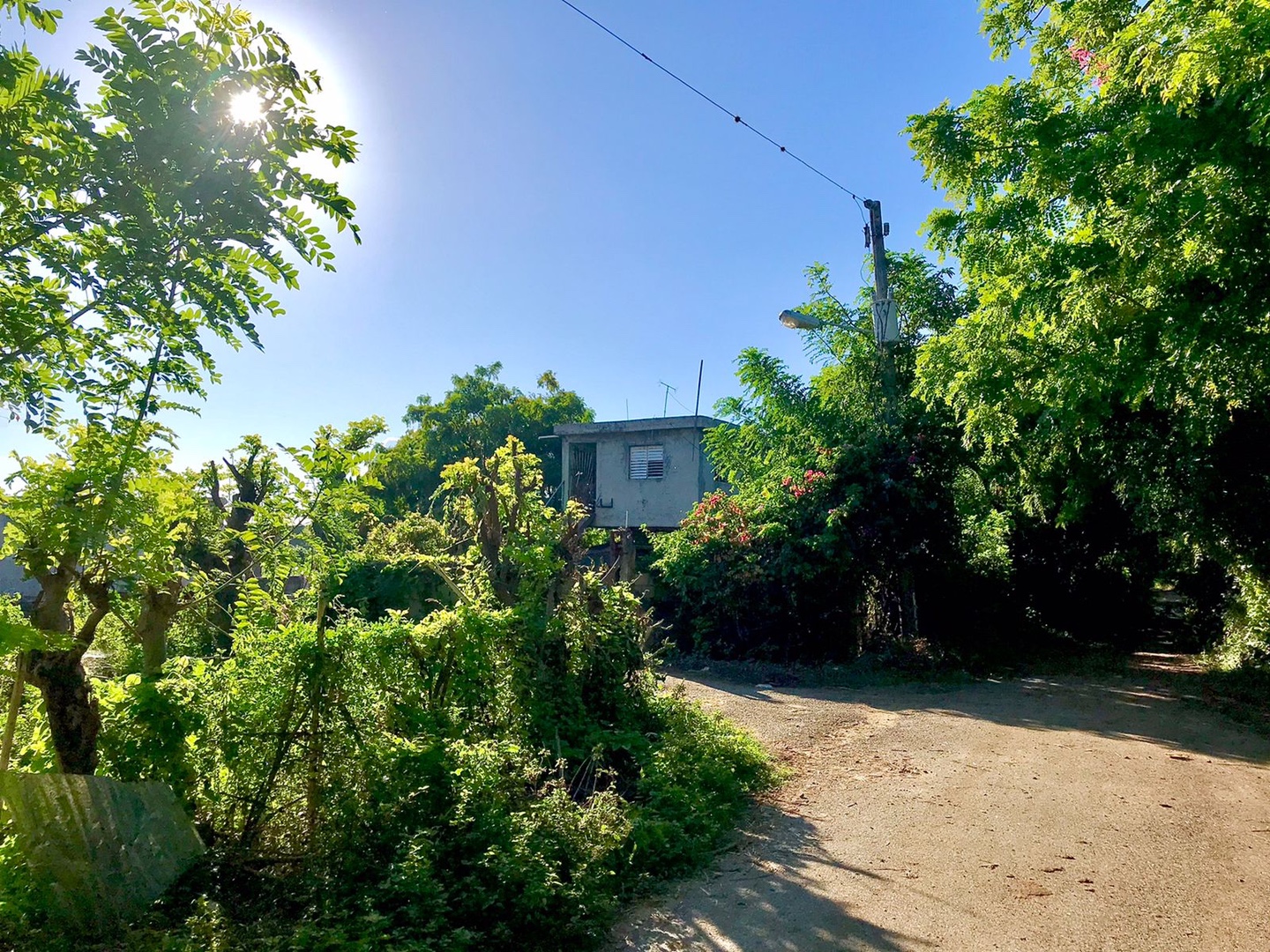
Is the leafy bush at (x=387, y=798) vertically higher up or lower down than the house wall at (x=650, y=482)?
lower down

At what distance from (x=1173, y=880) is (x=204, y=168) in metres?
6.25

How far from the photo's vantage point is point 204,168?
288 centimetres

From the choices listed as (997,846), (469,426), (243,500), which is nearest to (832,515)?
(997,846)

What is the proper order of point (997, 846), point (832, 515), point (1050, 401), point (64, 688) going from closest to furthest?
point (64, 688) < point (997, 846) < point (1050, 401) < point (832, 515)

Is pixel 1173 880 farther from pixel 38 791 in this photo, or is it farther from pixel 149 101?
pixel 149 101

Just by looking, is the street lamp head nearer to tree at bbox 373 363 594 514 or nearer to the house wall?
the house wall

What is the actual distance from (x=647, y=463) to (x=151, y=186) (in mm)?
23360

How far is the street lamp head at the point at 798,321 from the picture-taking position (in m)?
17.4

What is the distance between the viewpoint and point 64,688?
4246 mm

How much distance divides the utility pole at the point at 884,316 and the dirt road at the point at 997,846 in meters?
7.23

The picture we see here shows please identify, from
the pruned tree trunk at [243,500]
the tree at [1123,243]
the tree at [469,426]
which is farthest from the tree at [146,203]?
the tree at [469,426]

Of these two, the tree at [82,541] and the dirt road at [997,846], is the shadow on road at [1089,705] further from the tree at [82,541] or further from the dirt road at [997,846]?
the tree at [82,541]

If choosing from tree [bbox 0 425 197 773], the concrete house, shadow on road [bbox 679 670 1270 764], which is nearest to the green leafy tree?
shadow on road [bbox 679 670 1270 764]

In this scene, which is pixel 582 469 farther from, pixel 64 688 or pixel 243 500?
pixel 64 688
